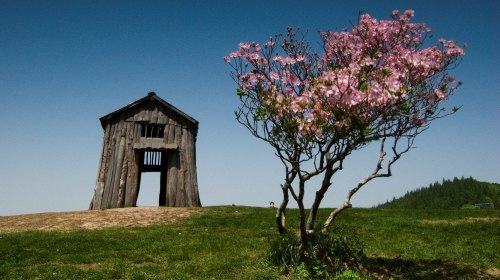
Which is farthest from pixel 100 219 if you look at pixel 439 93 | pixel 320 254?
pixel 439 93

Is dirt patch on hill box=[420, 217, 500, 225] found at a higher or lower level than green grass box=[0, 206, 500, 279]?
higher

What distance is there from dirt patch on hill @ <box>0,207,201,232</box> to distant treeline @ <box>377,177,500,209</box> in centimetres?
12019

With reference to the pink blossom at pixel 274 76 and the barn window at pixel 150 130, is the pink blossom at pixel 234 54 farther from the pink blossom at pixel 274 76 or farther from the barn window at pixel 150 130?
the barn window at pixel 150 130

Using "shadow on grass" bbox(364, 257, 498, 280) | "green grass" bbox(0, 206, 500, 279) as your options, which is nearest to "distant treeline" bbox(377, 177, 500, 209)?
"green grass" bbox(0, 206, 500, 279)

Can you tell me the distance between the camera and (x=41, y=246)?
16.5 m

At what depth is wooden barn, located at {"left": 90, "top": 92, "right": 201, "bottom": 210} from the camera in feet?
89.7

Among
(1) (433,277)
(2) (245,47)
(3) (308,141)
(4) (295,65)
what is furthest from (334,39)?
(1) (433,277)

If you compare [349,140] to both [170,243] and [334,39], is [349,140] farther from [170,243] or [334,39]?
[170,243]

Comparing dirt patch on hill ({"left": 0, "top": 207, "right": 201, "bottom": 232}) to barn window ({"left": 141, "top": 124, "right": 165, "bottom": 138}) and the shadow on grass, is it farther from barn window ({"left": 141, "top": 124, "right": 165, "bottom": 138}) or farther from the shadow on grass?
the shadow on grass

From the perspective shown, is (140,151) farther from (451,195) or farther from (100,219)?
(451,195)

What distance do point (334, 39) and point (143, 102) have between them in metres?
18.8

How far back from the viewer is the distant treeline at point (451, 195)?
133 m

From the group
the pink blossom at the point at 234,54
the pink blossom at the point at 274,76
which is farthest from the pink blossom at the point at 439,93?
the pink blossom at the point at 234,54

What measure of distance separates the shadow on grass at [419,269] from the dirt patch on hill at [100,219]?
1218 centimetres
